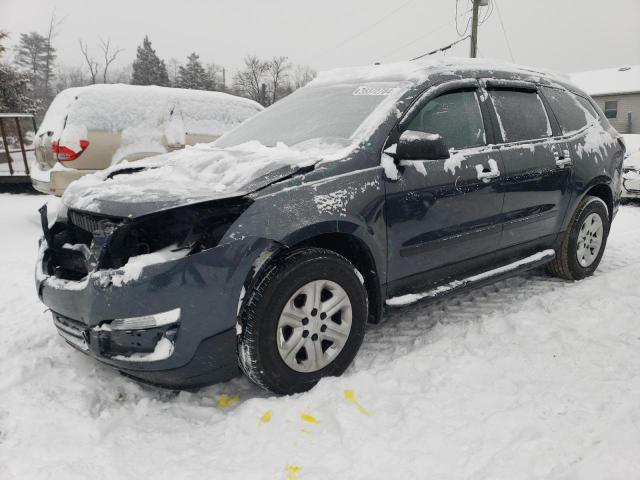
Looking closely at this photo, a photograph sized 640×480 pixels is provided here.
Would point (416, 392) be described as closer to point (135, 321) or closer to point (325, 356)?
point (325, 356)

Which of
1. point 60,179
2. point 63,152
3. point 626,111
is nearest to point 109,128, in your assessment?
point 63,152

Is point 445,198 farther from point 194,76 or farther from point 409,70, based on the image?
point 194,76

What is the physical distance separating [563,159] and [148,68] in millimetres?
59917

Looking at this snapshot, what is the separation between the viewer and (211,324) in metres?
2.26

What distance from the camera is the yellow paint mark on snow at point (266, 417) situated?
2.33 meters

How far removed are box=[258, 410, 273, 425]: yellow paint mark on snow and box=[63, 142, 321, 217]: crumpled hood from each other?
107 centimetres

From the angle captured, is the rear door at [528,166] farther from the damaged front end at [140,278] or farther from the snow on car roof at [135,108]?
the snow on car roof at [135,108]

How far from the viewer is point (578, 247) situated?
4262mm

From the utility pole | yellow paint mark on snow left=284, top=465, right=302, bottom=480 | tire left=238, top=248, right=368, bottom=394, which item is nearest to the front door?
tire left=238, top=248, right=368, bottom=394

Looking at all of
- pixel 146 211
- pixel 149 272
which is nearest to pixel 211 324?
pixel 149 272

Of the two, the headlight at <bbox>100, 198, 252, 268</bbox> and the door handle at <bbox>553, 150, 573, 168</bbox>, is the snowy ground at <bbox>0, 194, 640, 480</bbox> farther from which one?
the door handle at <bbox>553, 150, 573, 168</bbox>

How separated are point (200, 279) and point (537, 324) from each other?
2.36 meters

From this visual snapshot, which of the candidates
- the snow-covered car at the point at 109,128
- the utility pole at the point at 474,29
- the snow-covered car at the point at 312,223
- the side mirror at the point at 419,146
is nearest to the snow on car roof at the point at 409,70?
the snow-covered car at the point at 312,223

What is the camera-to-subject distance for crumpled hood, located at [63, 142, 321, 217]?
7.52ft
